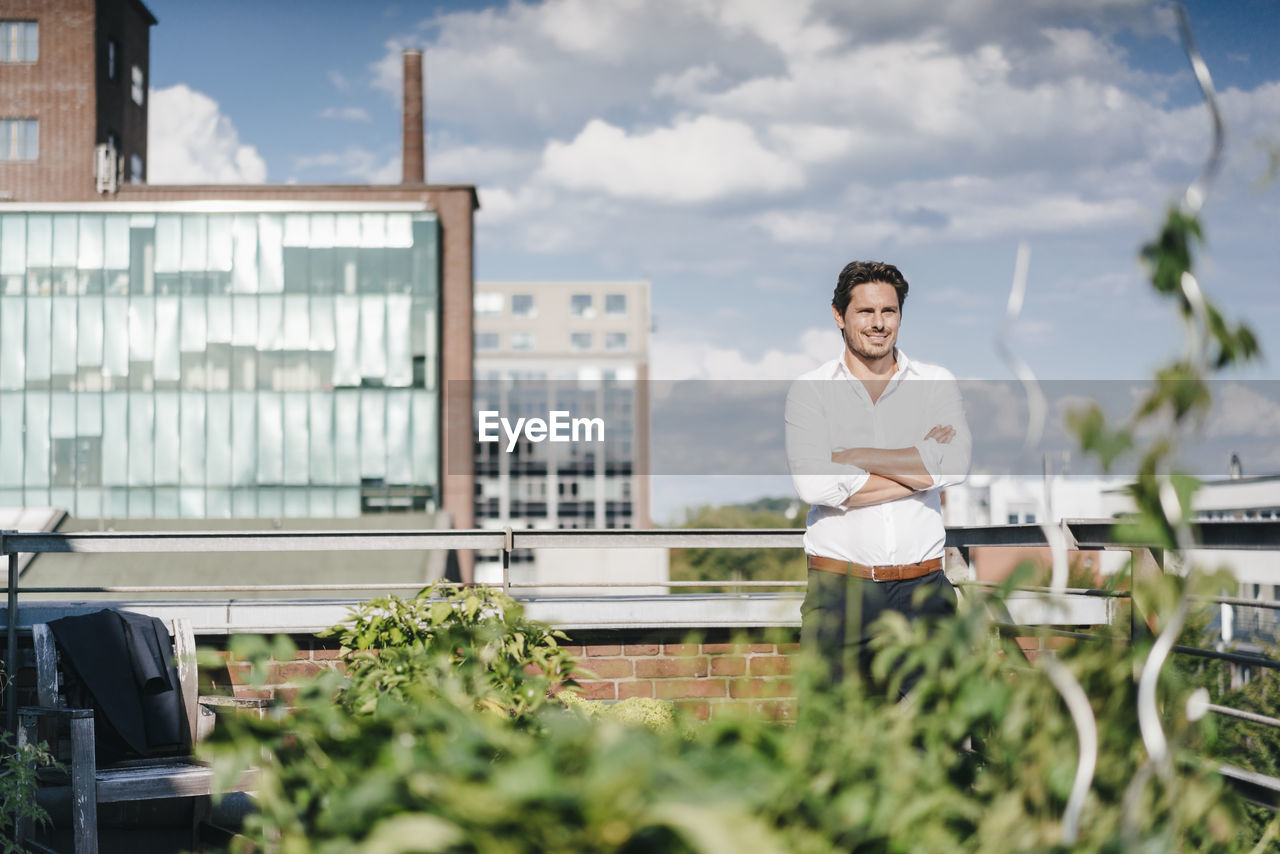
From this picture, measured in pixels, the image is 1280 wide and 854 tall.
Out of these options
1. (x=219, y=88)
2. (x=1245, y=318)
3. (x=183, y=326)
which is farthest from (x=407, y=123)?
(x=1245, y=318)

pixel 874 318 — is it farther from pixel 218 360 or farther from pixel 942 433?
pixel 218 360

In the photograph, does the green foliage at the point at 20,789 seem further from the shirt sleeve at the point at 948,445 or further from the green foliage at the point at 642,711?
the shirt sleeve at the point at 948,445

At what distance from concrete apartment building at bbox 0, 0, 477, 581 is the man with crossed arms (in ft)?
93.2

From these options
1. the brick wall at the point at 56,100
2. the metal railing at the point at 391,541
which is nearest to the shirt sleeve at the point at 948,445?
the metal railing at the point at 391,541

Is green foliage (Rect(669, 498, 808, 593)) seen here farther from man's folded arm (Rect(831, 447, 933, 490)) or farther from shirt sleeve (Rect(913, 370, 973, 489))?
man's folded arm (Rect(831, 447, 933, 490))

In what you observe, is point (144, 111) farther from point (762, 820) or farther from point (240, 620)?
point (762, 820)

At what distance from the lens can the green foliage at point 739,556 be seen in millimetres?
67750

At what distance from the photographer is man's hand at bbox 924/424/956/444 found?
10.6 ft

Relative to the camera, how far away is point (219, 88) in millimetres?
45188

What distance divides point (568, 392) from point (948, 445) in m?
91.0

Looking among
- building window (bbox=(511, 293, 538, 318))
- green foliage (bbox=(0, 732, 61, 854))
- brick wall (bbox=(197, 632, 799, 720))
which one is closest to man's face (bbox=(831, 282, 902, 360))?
brick wall (bbox=(197, 632, 799, 720))

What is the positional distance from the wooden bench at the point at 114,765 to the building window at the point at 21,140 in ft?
118

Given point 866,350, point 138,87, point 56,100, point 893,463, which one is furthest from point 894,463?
point 138,87

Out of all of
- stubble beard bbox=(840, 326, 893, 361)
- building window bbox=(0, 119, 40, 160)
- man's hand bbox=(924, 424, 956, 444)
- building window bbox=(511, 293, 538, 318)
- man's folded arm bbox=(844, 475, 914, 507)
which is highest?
building window bbox=(511, 293, 538, 318)
